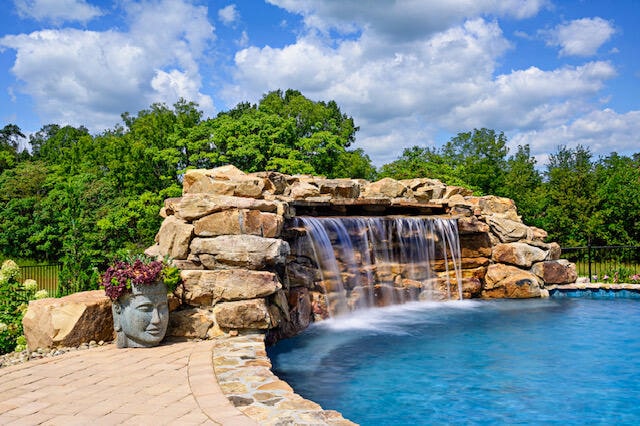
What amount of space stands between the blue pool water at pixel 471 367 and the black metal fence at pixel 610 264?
4409 mm

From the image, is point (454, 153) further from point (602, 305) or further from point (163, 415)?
point (163, 415)

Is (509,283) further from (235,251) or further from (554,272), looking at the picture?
(235,251)

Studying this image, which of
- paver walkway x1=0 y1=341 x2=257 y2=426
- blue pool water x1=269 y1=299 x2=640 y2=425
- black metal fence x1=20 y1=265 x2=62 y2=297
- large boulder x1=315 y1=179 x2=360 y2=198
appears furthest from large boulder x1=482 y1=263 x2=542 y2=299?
black metal fence x1=20 y1=265 x2=62 y2=297

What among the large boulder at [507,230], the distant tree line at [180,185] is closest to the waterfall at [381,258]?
the large boulder at [507,230]

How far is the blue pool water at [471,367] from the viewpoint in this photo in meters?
5.86

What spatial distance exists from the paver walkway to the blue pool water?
1.62 metres

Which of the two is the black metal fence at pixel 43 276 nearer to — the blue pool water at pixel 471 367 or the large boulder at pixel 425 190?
the blue pool water at pixel 471 367

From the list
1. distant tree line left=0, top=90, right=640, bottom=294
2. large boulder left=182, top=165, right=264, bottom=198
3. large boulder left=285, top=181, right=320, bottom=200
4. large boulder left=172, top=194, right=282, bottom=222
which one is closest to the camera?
large boulder left=172, top=194, right=282, bottom=222

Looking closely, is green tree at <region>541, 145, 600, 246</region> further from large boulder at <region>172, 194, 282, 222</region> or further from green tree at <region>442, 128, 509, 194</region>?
large boulder at <region>172, 194, 282, 222</region>

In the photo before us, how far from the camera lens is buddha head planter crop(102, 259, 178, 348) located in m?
7.19

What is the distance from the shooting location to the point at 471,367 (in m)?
7.56

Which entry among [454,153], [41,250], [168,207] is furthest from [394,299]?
[454,153]

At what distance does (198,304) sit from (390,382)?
336 centimetres

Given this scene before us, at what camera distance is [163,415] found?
14.8ft
